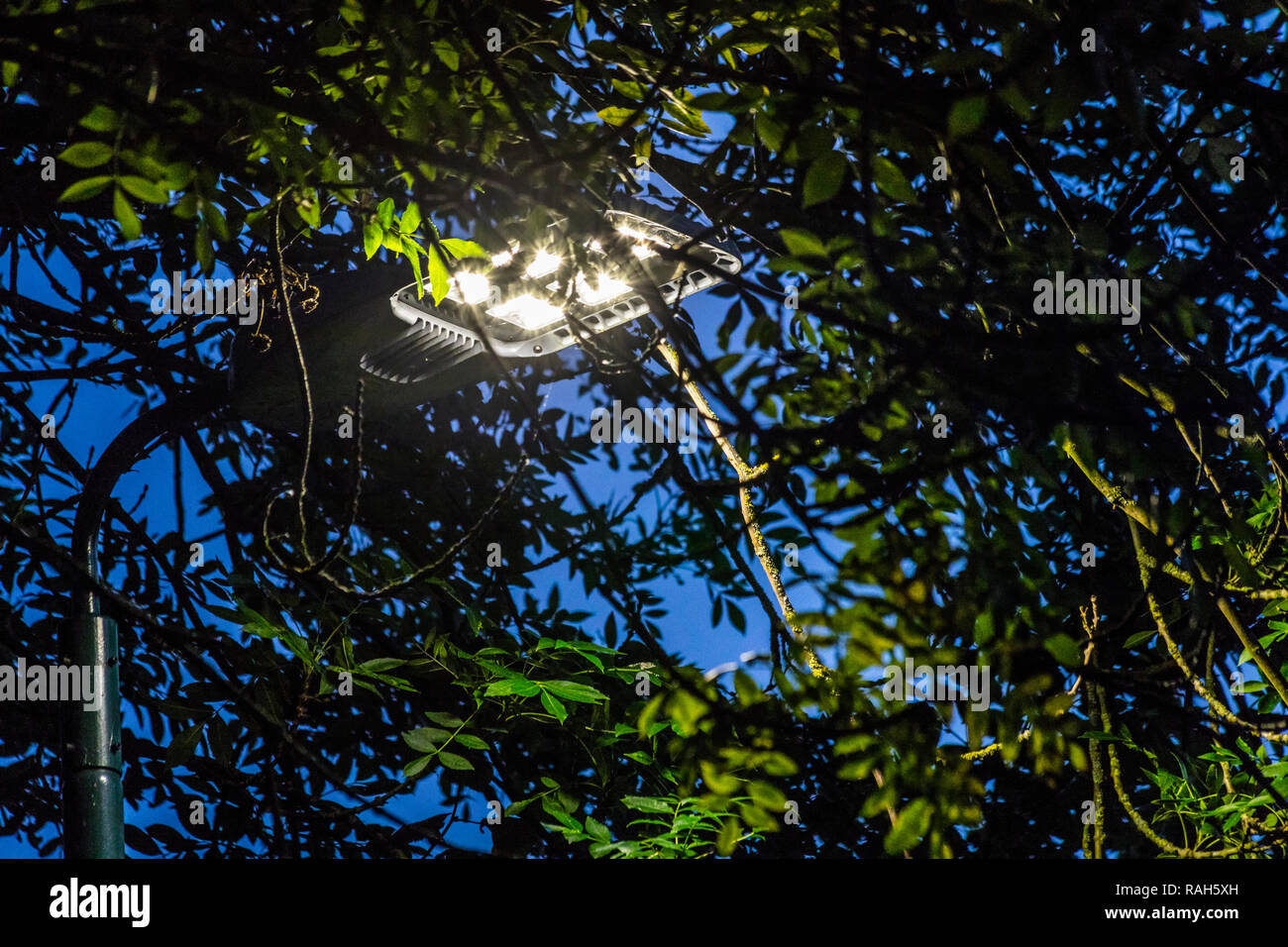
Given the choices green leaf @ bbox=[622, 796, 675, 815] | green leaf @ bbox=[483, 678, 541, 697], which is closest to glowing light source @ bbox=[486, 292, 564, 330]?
green leaf @ bbox=[483, 678, 541, 697]

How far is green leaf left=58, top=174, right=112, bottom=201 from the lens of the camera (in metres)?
1.80

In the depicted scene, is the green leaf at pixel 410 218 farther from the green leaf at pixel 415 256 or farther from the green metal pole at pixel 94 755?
the green metal pole at pixel 94 755

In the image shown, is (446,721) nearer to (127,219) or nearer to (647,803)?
(647,803)

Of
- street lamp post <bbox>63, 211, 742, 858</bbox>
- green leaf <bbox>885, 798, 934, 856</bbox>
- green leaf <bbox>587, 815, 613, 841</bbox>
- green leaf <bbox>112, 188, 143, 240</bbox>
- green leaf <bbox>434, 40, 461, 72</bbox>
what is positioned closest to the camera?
green leaf <bbox>885, 798, 934, 856</bbox>

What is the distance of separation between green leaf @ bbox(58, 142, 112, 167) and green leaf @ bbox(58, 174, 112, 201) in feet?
0.10

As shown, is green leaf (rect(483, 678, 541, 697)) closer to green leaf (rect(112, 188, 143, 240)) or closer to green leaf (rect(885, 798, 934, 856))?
green leaf (rect(885, 798, 934, 856))

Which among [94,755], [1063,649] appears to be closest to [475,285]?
[94,755]

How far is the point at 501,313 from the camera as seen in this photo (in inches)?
98.8

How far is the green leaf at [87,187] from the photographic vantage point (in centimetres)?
180

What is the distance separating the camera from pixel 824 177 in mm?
1718

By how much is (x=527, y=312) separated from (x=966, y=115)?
1261 millimetres

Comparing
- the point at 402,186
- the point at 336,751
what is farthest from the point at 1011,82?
the point at 336,751

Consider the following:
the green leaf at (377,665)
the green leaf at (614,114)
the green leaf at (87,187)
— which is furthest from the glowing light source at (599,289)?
the green leaf at (377,665)
